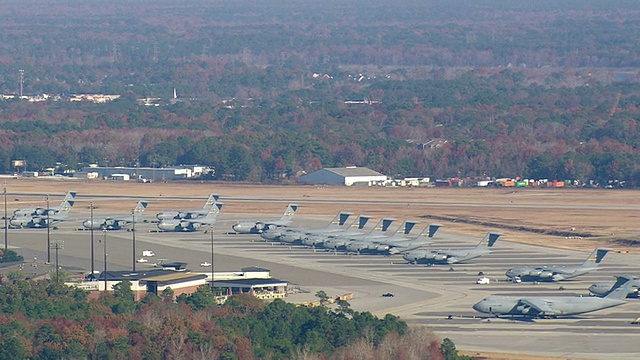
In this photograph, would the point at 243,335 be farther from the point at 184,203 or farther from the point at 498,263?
the point at 184,203

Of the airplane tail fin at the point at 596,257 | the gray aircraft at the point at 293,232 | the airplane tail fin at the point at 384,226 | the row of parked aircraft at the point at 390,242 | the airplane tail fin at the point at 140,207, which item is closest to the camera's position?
the row of parked aircraft at the point at 390,242

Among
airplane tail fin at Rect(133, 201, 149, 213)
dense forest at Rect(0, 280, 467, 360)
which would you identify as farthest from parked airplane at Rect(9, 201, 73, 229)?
dense forest at Rect(0, 280, 467, 360)

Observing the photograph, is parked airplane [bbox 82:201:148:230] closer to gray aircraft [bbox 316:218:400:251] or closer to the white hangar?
gray aircraft [bbox 316:218:400:251]

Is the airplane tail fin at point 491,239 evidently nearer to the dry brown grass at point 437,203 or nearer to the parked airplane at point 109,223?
the dry brown grass at point 437,203

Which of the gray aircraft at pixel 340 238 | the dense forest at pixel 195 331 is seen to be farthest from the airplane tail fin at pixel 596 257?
the dense forest at pixel 195 331

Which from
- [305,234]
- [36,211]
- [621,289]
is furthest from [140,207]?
[621,289]

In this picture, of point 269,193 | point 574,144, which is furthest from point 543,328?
point 574,144

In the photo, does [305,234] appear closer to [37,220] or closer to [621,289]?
[37,220]
